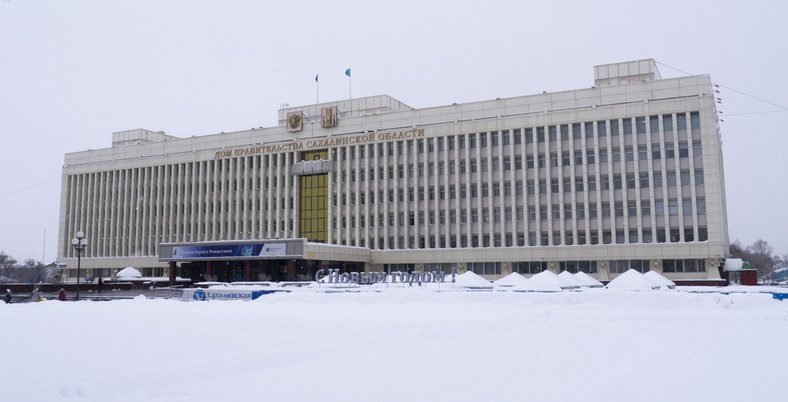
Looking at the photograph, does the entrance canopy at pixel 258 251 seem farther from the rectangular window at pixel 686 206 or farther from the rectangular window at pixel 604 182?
the rectangular window at pixel 686 206

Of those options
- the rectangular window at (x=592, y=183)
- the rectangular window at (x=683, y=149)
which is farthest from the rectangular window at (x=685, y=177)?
the rectangular window at (x=592, y=183)

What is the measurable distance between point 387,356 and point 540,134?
211 feet

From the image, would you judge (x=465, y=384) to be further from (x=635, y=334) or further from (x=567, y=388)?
(x=635, y=334)

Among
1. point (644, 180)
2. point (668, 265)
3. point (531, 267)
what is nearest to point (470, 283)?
point (531, 267)

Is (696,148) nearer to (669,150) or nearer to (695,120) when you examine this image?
(669,150)

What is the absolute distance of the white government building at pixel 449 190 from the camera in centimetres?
7044

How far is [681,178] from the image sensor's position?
7006cm

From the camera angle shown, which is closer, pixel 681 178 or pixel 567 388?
pixel 567 388

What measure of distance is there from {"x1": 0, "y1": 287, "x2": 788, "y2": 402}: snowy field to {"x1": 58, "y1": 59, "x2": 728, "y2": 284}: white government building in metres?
45.1

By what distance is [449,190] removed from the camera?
81375 mm

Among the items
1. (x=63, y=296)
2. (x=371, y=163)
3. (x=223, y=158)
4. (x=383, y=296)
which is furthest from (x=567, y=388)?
(x=223, y=158)

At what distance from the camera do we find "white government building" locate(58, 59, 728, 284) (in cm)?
7044

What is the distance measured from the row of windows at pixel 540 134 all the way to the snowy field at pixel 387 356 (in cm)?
4701

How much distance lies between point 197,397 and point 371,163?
74.9 meters
